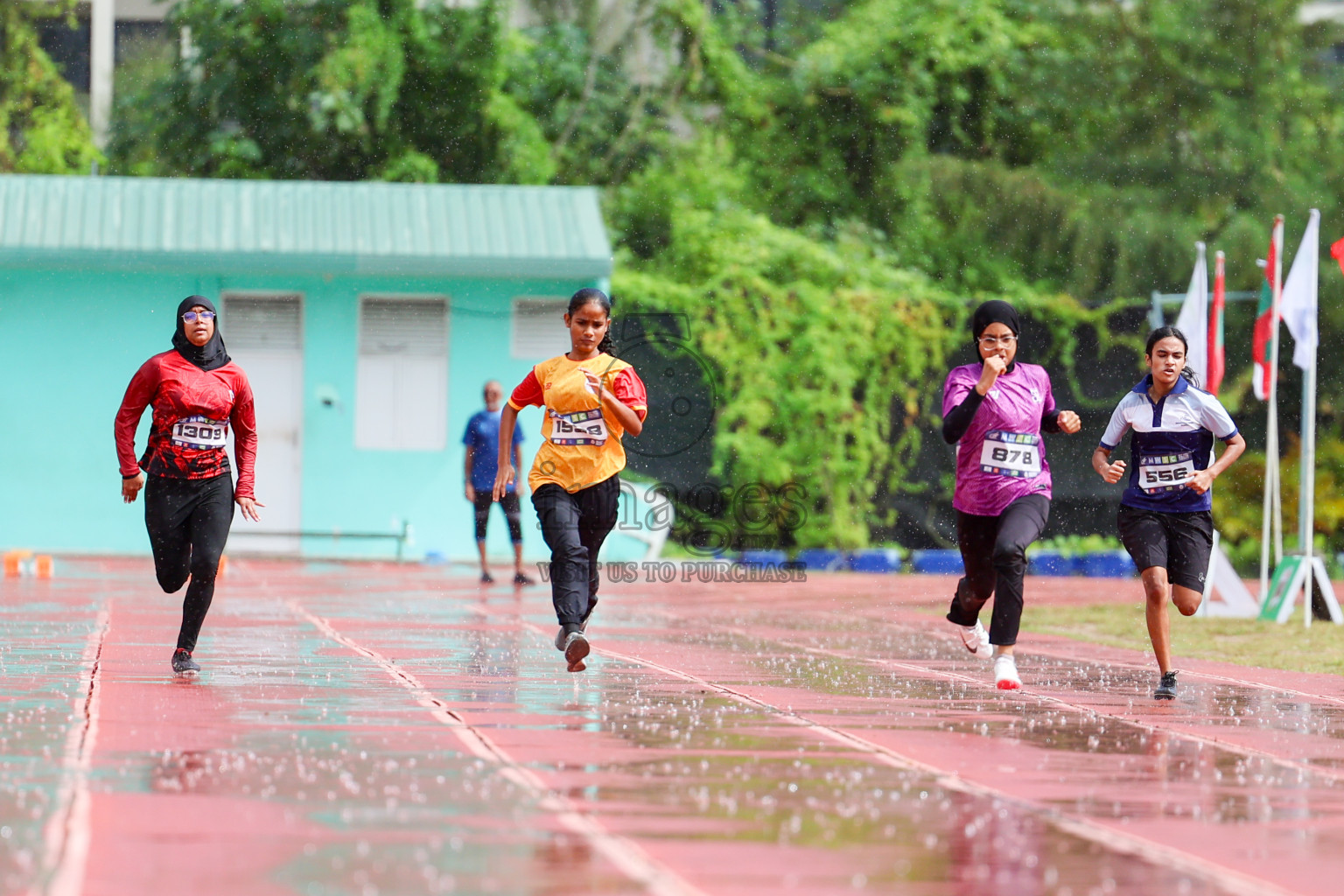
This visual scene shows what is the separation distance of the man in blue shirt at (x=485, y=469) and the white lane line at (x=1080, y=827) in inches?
350

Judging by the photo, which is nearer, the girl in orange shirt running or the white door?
the girl in orange shirt running

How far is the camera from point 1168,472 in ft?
29.9

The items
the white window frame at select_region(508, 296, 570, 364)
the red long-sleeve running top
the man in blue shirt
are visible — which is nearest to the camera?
the red long-sleeve running top

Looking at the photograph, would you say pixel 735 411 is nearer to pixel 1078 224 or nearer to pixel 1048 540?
pixel 1048 540

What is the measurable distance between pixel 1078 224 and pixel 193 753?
71.0ft

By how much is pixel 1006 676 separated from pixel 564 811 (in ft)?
13.1

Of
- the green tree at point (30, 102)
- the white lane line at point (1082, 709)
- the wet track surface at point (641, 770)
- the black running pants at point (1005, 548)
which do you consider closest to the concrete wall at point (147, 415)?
the white lane line at point (1082, 709)

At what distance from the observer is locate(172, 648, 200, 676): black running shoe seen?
879 centimetres

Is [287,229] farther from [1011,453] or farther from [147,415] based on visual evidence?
[1011,453]

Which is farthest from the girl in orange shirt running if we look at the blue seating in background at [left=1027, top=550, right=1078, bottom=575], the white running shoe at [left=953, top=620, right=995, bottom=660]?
the blue seating in background at [left=1027, top=550, right=1078, bottom=575]

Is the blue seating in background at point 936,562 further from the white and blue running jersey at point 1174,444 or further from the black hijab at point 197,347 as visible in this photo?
the black hijab at point 197,347

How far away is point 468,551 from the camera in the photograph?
21469 mm

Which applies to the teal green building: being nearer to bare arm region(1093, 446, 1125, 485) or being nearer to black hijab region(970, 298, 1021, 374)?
bare arm region(1093, 446, 1125, 485)

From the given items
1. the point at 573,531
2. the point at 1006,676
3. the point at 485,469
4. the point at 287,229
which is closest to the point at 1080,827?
the point at 1006,676
